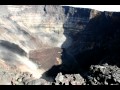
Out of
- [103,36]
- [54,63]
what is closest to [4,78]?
[54,63]

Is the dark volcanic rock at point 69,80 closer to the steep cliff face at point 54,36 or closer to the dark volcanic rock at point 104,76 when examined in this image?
the dark volcanic rock at point 104,76

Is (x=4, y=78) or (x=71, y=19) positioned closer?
(x=4, y=78)

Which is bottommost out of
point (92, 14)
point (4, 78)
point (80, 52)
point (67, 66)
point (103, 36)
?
point (4, 78)

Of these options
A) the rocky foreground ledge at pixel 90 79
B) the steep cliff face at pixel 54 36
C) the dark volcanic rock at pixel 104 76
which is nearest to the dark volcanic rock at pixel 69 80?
the rocky foreground ledge at pixel 90 79

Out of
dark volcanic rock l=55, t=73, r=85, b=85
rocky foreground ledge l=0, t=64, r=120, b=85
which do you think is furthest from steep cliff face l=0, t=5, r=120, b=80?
dark volcanic rock l=55, t=73, r=85, b=85

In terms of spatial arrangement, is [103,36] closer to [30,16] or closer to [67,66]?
[67,66]

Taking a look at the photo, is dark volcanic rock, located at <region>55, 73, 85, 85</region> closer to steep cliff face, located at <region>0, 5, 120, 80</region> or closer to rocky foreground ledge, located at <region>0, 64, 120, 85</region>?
rocky foreground ledge, located at <region>0, 64, 120, 85</region>

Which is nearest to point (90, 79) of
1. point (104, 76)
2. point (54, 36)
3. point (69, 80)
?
point (104, 76)
